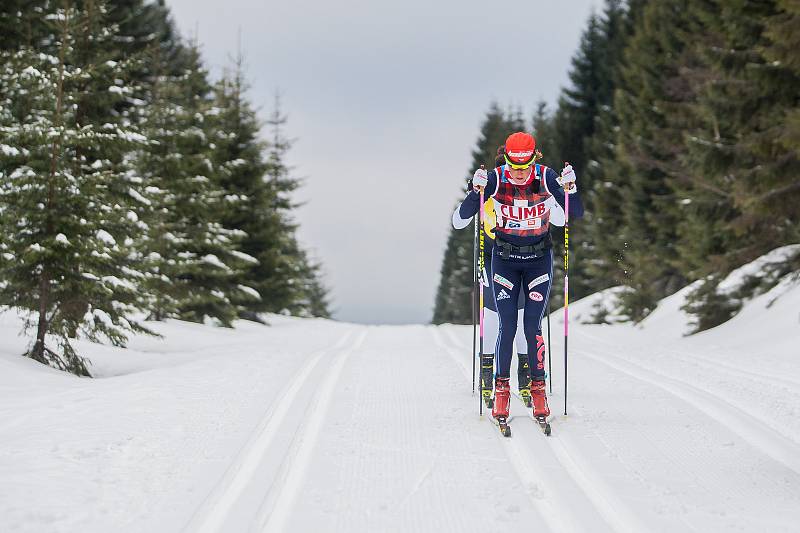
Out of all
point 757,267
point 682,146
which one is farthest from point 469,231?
point 757,267

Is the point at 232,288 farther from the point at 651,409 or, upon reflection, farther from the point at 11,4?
the point at 651,409

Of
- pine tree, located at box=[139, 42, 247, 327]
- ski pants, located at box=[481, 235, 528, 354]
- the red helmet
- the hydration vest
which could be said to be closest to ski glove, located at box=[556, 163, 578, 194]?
the hydration vest

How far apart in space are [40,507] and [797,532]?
430 centimetres

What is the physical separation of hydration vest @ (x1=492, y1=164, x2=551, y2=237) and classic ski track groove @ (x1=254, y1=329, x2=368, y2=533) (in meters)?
2.58

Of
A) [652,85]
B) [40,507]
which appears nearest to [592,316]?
[652,85]

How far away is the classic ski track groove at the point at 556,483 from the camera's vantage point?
3.67 m

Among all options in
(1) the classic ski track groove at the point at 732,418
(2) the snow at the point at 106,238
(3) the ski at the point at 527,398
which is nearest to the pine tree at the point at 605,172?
(1) the classic ski track groove at the point at 732,418

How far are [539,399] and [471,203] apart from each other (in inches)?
78.0

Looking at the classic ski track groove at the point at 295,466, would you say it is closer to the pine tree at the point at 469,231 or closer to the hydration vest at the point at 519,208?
the hydration vest at the point at 519,208

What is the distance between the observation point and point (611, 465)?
4719mm

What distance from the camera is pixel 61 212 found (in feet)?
32.1

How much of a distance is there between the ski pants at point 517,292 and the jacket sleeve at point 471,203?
0.48 m

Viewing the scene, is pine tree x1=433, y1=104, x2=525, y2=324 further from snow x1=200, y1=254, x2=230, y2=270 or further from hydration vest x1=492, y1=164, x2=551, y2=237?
hydration vest x1=492, y1=164, x2=551, y2=237

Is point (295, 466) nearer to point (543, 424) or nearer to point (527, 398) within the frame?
point (543, 424)
